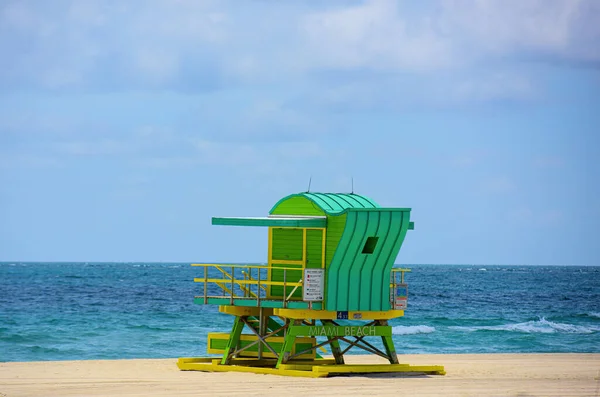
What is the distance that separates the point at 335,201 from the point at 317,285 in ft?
5.50

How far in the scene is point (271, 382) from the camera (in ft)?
63.4

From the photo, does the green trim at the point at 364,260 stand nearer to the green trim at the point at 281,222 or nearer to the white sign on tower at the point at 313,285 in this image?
the white sign on tower at the point at 313,285

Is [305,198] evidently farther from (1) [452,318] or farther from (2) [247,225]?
(1) [452,318]

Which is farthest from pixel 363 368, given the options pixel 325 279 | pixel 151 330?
pixel 151 330

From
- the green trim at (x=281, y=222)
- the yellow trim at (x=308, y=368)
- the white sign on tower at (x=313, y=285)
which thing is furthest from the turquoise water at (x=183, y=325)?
the white sign on tower at (x=313, y=285)

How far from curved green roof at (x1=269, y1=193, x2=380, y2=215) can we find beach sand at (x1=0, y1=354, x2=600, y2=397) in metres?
2.90

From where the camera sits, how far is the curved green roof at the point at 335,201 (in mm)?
20722

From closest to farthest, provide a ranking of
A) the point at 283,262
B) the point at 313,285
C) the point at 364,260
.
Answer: the point at 313,285 → the point at 364,260 → the point at 283,262

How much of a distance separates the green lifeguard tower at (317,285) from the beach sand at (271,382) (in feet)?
2.78

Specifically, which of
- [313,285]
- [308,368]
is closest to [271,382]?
[308,368]

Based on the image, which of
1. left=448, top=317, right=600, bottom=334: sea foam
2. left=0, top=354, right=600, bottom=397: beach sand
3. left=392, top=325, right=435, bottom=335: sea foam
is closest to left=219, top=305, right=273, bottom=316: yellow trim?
left=0, top=354, right=600, bottom=397: beach sand

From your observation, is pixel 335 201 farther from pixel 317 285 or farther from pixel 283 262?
pixel 317 285

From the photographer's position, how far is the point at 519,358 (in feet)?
89.6

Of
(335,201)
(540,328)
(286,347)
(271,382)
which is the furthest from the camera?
(540,328)
